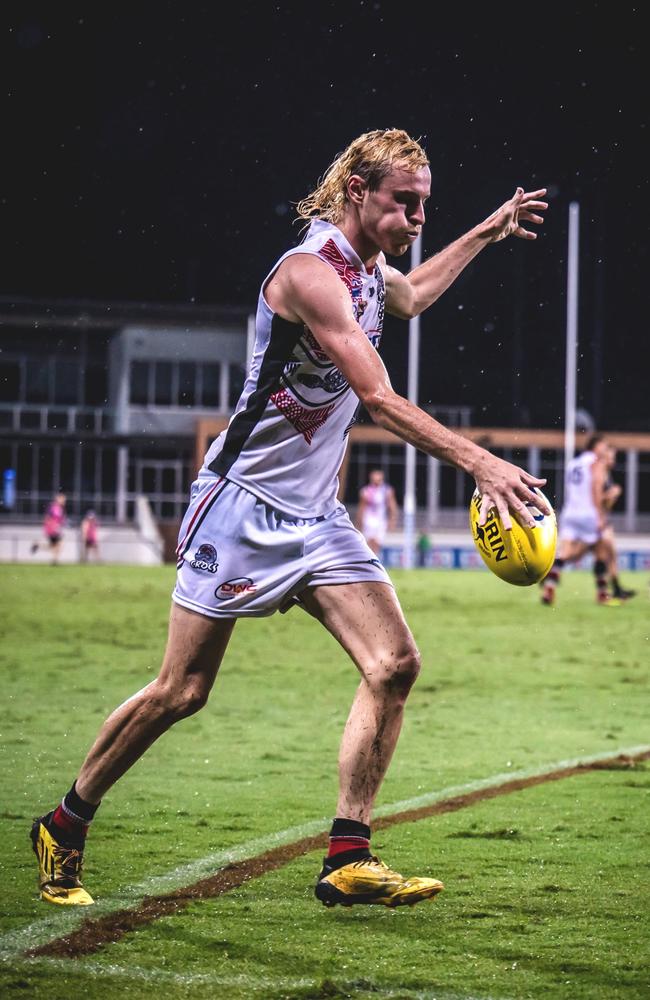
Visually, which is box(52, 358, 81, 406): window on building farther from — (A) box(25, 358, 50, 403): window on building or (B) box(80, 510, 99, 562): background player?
(B) box(80, 510, 99, 562): background player

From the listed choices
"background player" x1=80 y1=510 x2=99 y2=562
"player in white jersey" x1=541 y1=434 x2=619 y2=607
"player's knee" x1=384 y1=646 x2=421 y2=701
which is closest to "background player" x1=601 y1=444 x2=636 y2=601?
"player in white jersey" x1=541 y1=434 x2=619 y2=607

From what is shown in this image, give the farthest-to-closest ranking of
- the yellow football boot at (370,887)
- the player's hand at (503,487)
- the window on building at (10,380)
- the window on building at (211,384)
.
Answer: the window on building at (10,380), the window on building at (211,384), the yellow football boot at (370,887), the player's hand at (503,487)

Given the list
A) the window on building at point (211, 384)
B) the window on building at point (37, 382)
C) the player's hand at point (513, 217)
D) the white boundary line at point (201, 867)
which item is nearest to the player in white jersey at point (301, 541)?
the white boundary line at point (201, 867)

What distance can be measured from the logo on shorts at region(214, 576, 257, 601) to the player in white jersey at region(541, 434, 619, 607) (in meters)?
14.7

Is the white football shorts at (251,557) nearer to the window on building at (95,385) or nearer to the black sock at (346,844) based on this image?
the black sock at (346,844)

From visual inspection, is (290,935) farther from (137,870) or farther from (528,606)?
(528,606)

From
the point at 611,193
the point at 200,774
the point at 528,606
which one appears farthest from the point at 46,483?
the point at 200,774

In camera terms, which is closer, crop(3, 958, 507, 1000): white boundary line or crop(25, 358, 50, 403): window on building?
crop(3, 958, 507, 1000): white boundary line

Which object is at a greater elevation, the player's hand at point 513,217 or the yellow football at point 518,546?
the player's hand at point 513,217

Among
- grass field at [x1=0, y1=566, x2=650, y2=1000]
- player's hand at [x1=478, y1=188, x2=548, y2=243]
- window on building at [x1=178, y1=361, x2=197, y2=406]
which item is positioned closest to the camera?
grass field at [x1=0, y1=566, x2=650, y2=1000]

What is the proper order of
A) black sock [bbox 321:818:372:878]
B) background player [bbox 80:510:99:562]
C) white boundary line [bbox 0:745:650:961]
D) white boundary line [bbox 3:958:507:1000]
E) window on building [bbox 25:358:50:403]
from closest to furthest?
white boundary line [bbox 3:958:507:1000] < white boundary line [bbox 0:745:650:961] < black sock [bbox 321:818:372:878] < background player [bbox 80:510:99:562] < window on building [bbox 25:358:50:403]

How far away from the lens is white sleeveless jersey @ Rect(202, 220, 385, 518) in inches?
173

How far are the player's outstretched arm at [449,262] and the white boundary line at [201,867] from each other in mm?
2002

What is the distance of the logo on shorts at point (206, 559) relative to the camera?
14.2 feet
